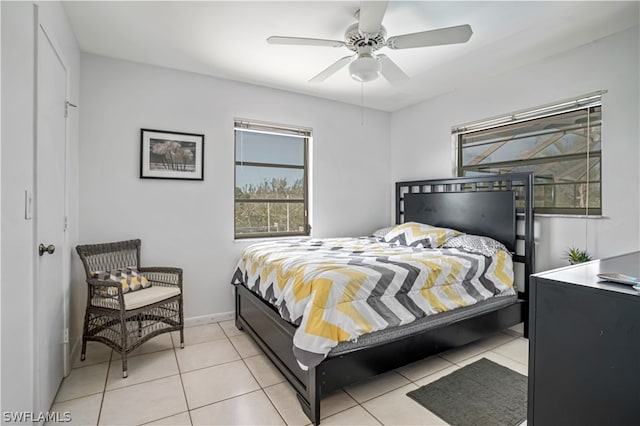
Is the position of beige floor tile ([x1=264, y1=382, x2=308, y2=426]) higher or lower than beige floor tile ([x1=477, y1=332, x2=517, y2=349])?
lower

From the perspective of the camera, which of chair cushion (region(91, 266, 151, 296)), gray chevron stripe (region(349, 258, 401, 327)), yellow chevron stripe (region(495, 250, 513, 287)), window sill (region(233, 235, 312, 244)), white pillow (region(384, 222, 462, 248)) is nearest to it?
gray chevron stripe (region(349, 258, 401, 327))

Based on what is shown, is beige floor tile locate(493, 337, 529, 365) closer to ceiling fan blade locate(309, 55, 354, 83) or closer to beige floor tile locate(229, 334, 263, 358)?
beige floor tile locate(229, 334, 263, 358)

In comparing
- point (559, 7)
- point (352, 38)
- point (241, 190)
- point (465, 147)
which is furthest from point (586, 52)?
point (241, 190)

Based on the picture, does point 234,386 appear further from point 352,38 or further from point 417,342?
point 352,38

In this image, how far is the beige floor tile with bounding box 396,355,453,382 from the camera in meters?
2.32

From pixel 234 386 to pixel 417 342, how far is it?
4.27 feet

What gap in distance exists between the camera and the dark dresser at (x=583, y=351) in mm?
961

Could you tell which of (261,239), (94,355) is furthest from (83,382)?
(261,239)

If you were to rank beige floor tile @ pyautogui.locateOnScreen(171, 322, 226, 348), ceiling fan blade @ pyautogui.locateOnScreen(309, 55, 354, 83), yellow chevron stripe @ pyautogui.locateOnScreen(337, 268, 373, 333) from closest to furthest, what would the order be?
yellow chevron stripe @ pyautogui.locateOnScreen(337, 268, 373, 333) < ceiling fan blade @ pyautogui.locateOnScreen(309, 55, 354, 83) < beige floor tile @ pyautogui.locateOnScreen(171, 322, 226, 348)

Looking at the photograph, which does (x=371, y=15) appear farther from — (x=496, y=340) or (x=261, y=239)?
(x=496, y=340)

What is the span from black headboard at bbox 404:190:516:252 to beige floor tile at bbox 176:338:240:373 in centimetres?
263

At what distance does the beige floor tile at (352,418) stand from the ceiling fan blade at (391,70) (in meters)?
2.32

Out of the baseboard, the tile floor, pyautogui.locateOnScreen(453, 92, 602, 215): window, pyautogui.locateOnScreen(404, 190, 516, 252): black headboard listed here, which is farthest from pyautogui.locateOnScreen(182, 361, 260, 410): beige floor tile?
pyautogui.locateOnScreen(453, 92, 602, 215): window

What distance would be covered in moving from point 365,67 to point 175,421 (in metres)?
2.54
